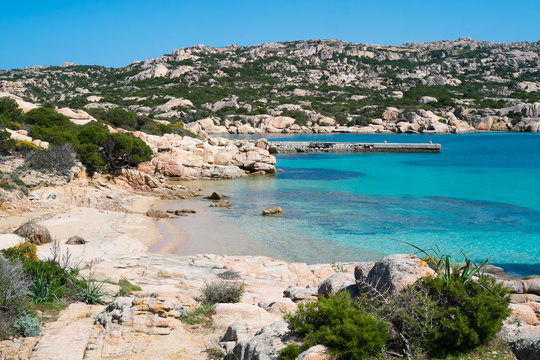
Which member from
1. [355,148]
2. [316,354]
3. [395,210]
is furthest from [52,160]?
[355,148]

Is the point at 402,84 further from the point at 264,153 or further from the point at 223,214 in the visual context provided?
the point at 223,214

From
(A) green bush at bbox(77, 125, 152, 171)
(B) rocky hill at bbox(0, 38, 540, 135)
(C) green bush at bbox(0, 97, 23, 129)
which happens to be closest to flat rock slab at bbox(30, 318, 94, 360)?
(A) green bush at bbox(77, 125, 152, 171)

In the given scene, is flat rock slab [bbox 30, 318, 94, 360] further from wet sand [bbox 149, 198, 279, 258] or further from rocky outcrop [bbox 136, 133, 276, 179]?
rocky outcrop [bbox 136, 133, 276, 179]

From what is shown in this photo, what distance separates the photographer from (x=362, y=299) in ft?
16.9

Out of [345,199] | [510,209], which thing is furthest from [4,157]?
[510,209]

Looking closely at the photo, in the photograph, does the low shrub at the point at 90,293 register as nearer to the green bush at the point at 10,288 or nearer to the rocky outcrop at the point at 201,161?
Result: the green bush at the point at 10,288

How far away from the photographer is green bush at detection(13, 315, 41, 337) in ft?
18.7

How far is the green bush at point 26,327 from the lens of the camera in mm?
5695

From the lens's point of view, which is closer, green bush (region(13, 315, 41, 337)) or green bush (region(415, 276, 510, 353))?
green bush (region(415, 276, 510, 353))

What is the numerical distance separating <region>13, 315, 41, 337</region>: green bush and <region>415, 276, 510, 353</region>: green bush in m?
5.19

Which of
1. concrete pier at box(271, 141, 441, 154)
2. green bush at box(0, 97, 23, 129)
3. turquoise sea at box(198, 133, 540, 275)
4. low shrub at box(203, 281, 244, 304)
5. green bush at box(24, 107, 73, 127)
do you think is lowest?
turquoise sea at box(198, 133, 540, 275)

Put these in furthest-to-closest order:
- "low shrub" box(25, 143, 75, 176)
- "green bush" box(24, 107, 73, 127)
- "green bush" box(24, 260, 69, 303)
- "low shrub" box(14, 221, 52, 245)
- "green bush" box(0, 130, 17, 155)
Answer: "green bush" box(24, 107, 73, 127), "green bush" box(0, 130, 17, 155), "low shrub" box(25, 143, 75, 176), "low shrub" box(14, 221, 52, 245), "green bush" box(24, 260, 69, 303)

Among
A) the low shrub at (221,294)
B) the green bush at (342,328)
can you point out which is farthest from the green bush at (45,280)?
the green bush at (342,328)

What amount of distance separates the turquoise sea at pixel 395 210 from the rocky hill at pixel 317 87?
39.5m
